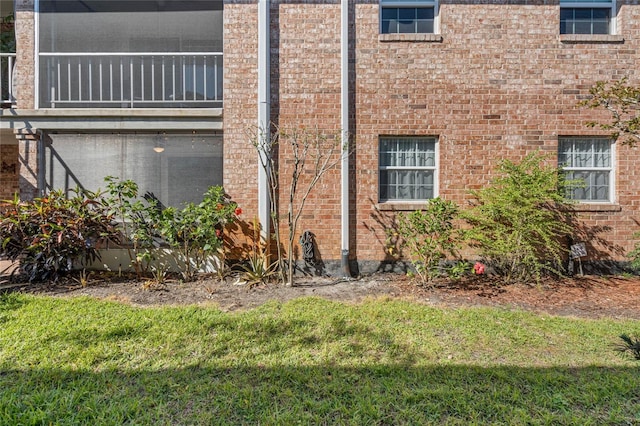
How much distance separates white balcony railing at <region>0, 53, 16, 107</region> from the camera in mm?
6360

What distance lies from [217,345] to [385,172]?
437 centimetres

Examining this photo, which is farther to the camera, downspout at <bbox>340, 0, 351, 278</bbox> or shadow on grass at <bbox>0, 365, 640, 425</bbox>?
downspout at <bbox>340, 0, 351, 278</bbox>

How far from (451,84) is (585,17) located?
9.95 ft

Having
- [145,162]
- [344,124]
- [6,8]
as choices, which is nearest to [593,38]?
[344,124]

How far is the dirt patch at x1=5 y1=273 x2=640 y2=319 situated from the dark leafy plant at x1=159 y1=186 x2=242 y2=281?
57cm

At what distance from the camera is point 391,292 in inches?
207

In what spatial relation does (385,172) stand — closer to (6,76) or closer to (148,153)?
(148,153)

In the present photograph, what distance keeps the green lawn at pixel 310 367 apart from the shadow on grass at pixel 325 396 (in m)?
0.01

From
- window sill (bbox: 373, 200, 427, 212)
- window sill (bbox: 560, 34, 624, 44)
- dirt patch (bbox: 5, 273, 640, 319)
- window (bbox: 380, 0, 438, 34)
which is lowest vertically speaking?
dirt patch (bbox: 5, 273, 640, 319)

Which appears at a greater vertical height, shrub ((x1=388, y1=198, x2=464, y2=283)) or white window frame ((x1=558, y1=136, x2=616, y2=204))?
white window frame ((x1=558, y1=136, x2=616, y2=204))

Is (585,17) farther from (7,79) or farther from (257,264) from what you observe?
(7,79)

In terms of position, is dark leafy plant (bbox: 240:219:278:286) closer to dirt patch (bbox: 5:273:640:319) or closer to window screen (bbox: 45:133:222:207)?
dirt patch (bbox: 5:273:640:319)

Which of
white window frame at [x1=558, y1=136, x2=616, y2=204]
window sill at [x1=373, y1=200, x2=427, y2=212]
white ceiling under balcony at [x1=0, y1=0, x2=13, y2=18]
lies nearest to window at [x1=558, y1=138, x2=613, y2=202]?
white window frame at [x1=558, y1=136, x2=616, y2=204]

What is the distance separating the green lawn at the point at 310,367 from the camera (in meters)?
2.43
